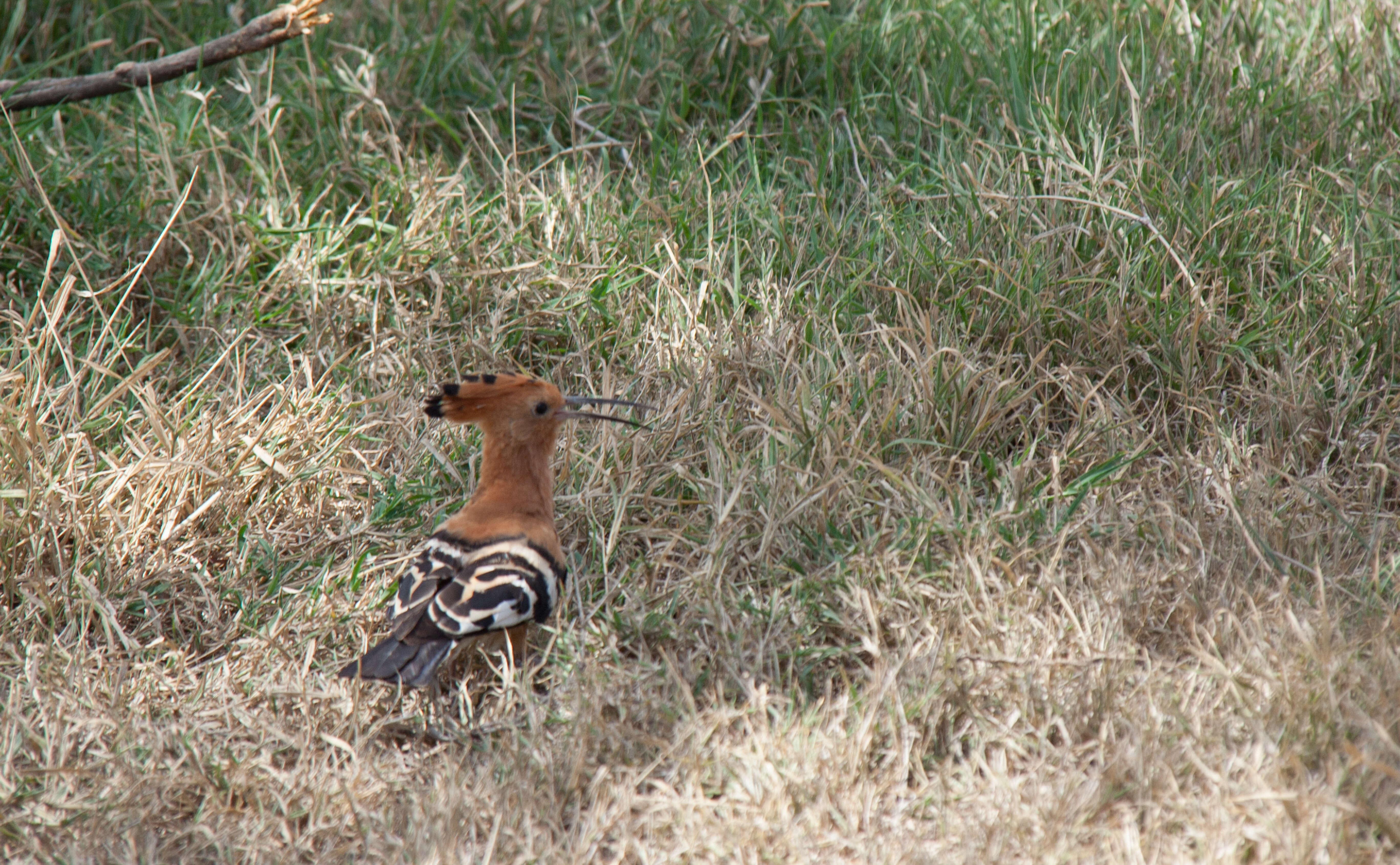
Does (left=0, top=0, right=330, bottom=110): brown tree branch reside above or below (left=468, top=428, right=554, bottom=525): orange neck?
above

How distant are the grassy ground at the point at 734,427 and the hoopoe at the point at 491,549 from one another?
15 centimetres

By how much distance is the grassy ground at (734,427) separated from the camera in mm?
2605

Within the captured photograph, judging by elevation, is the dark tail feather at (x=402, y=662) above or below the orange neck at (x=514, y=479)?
below

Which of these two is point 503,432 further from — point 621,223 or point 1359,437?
point 1359,437

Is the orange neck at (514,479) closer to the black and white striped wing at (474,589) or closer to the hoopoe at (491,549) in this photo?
the hoopoe at (491,549)

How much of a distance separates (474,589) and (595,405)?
89 centimetres

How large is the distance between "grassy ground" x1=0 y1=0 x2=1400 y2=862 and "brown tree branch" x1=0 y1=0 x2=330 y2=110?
0.22 metres

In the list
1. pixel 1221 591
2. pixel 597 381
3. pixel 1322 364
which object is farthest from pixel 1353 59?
pixel 597 381

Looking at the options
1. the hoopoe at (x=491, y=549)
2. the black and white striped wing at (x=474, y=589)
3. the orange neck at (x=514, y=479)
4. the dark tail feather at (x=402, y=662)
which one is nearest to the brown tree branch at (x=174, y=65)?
the hoopoe at (x=491, y=549)

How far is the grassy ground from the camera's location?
261 cm

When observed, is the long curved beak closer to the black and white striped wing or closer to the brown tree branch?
the black and white striped wing

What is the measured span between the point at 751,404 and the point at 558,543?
783mm

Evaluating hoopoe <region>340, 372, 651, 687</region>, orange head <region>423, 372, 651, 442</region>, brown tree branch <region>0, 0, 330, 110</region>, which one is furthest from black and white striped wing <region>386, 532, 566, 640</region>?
brown tree branch <region>0, 0, 330, 110</region>

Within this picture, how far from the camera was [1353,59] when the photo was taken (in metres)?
4.55
